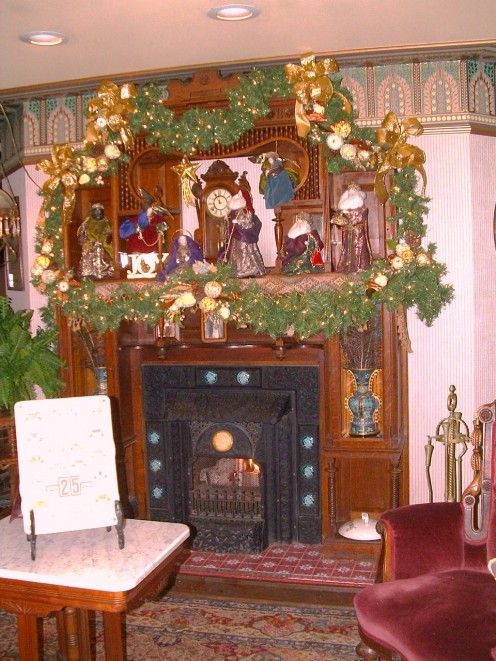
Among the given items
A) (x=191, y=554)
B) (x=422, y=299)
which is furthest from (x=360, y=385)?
(x=191, y=554)

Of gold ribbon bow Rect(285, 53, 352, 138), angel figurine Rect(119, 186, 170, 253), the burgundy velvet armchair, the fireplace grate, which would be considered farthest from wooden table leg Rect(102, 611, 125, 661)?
gold ribbon bow Rect(285, 53, 352, 138)

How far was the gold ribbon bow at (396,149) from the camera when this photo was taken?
3.77m

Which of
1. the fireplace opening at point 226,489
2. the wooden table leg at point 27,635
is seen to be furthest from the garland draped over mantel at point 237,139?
the wooden table leg at point 27,635

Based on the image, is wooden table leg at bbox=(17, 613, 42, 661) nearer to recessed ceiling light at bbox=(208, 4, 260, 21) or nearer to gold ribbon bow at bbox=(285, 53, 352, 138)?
recessed ceiling light at bbox=(208, 4, 260, 21)

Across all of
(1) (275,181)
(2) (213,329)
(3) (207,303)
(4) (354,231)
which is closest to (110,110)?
(1) (275,181)

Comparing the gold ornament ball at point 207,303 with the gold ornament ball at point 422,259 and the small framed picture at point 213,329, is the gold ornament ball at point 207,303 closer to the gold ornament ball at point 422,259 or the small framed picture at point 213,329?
the small framed picture at point 213,329

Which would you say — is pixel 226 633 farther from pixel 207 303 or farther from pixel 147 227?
pixel 147 227

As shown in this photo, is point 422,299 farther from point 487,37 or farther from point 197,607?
point 197,607

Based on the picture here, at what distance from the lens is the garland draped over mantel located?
148 inches

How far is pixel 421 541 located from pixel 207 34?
2525mm

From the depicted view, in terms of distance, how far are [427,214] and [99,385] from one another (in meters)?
2.29

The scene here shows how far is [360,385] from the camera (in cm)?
414

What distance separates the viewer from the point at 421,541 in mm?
2842

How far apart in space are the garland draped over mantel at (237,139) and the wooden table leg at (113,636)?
174 centimetres
